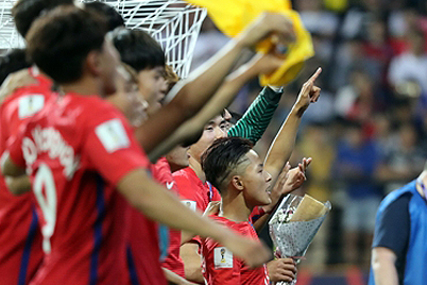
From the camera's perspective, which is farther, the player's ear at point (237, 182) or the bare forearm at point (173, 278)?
the player's ear at point (237, 182)

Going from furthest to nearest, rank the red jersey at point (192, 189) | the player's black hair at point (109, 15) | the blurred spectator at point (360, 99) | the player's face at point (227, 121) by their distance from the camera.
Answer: the blurred spectator at point (360, 99) < the player's face at point (227, 121) < the red jersey at point (192, 189) < the player's black hair at point (109, 15)

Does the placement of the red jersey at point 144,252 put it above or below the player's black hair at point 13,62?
below

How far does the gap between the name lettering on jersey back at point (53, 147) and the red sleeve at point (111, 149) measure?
56 millimetres

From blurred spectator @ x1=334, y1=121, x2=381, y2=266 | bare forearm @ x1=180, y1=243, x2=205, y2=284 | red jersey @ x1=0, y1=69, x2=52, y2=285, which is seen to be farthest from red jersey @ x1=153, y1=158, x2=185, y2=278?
blurred spectator @ x1=334, y1=121, x2=381, y2=266

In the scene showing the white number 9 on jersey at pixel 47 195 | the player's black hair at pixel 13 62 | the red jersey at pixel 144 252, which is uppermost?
the white number 9 on jersey at pixel 47 195

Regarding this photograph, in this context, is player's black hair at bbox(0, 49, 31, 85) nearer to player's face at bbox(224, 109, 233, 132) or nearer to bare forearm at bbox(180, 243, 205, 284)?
bare forearm at bbox(180, 243, 205, 284)

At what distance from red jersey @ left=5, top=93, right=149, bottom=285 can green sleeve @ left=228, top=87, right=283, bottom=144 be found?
6.74 ft

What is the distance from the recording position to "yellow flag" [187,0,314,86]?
2.32m

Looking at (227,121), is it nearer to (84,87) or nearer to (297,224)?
(297,224)

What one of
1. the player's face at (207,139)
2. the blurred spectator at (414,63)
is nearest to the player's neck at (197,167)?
the player's face at (207,139)

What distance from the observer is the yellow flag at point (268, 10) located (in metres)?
2.32

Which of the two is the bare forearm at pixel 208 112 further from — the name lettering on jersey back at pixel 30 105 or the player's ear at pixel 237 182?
the player's ear at pixel 237 182

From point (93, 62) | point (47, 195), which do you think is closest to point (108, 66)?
point (93, 62)

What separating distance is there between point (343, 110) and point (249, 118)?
6152 millimetres
